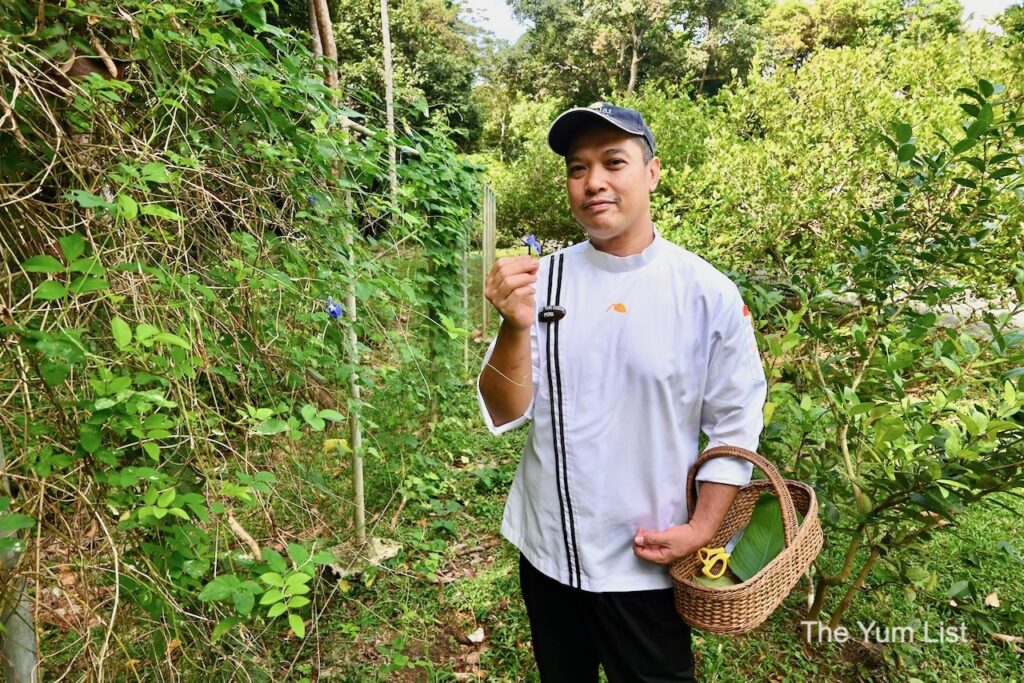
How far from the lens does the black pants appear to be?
128 centimetres

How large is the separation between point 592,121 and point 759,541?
41.5 inches

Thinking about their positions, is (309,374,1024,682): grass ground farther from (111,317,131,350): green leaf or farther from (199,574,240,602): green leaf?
(111,317,131,350): green leaf

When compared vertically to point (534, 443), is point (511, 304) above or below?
above

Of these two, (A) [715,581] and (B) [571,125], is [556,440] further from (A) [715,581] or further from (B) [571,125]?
(B) [571,125]

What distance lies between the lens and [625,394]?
1.27 meters

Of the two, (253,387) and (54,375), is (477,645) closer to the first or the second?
(253,387)

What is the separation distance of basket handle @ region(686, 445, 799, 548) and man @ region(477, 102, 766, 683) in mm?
21

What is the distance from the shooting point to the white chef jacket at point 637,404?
49.0 inches

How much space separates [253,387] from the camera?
5.22 ft

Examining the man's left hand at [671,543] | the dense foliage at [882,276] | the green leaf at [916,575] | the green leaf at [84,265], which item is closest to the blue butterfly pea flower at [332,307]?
the green leaf at [84,265]

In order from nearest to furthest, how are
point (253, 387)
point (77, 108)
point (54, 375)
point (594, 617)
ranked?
1. point (54, 375)
2. point (77, 108)
3. point (594, 617)
4. point (253, 387)

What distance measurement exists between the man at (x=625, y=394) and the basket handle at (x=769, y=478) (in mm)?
21

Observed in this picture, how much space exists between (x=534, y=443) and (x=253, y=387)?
85cm

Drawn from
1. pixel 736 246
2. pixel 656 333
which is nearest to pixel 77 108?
pixel 656 333
